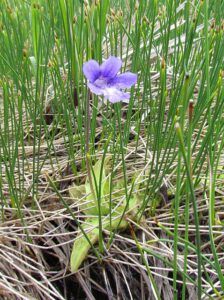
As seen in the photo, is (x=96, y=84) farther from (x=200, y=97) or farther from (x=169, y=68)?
(x=169, y=68)

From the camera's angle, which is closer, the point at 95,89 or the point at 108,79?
the point at 95,89

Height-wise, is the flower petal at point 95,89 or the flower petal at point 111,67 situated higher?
the flower petal at point 111,67

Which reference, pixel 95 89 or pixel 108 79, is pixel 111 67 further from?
pixel 95 89

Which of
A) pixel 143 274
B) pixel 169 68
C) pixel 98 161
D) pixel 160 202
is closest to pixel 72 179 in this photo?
pixel 98 161

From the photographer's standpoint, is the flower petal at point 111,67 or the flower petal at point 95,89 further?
the flower petal at point 111,67

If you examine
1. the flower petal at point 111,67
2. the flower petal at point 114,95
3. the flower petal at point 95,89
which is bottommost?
the flower petal at point 114,95

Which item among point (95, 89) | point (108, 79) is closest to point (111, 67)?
point (108, 79)
